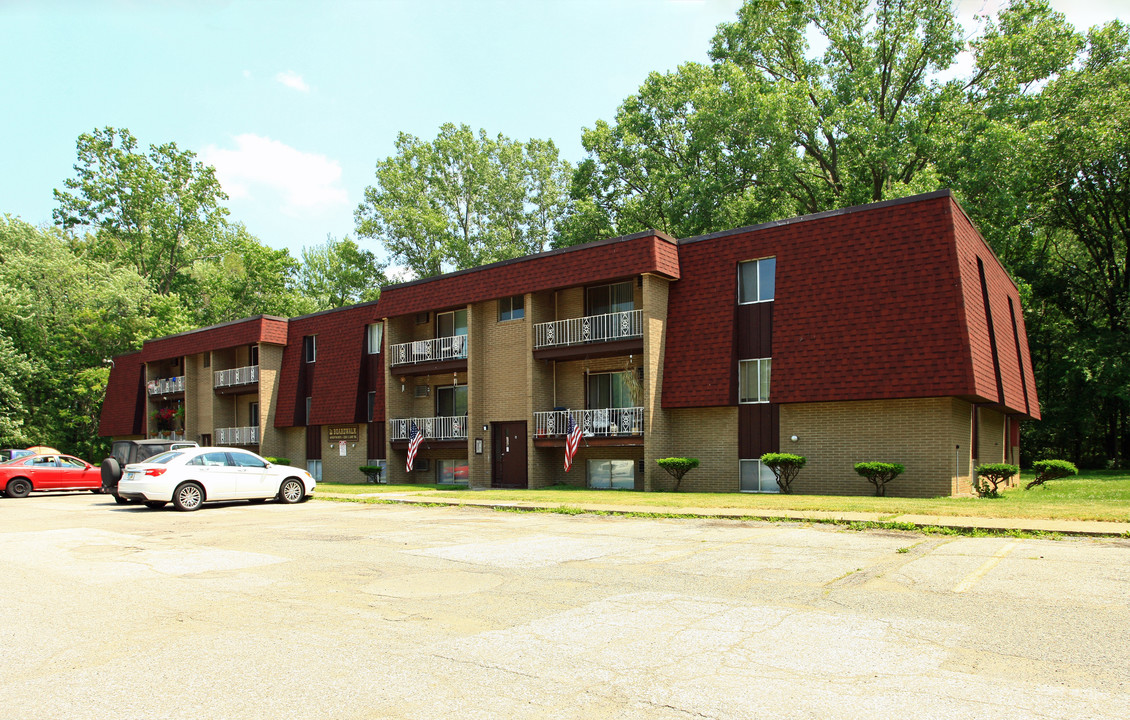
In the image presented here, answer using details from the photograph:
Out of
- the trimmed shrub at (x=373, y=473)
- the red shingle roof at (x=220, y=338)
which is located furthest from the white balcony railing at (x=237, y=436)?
the trimmed shrub at (x=373, y=473)

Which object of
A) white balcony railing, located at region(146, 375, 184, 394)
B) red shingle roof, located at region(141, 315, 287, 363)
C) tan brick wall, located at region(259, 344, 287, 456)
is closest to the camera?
red shingle roof, located at region(141, 315, 287, 363)

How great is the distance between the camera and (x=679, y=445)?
1016 inches

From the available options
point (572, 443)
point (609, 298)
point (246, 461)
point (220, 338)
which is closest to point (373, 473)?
point (572, 443)

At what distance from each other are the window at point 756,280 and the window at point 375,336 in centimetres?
1723

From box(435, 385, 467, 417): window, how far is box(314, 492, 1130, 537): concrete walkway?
10882mm

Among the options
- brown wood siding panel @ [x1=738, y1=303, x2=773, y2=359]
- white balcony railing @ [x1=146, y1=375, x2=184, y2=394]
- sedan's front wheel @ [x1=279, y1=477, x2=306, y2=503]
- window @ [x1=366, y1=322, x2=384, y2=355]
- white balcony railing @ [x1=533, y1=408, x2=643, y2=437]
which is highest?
window @ [x1=366, y1=322, x2=384, y2=355]

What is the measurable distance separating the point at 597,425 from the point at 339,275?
4155 centimetres

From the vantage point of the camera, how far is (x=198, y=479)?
20.2m

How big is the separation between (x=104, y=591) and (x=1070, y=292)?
48156 millimetres

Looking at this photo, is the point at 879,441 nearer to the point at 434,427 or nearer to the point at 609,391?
the point at 609,391

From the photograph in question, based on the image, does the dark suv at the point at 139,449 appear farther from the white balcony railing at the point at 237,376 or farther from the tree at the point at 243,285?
the tree at the point at 243,285

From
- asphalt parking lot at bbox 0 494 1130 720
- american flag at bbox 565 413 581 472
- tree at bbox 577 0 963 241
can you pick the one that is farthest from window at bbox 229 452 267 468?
tree at bbox 577 0 963 241

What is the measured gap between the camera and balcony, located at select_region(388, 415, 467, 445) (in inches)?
1240

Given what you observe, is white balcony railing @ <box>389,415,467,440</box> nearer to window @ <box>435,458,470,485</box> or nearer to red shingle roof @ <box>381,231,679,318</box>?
window @ <box>435,458,470,485</box>
